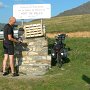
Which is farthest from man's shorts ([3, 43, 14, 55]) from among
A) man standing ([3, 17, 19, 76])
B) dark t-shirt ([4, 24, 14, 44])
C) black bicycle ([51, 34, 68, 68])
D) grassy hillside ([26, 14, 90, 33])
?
grassy hillside ([26, 14, 90, 33])

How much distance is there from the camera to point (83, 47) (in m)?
19.9

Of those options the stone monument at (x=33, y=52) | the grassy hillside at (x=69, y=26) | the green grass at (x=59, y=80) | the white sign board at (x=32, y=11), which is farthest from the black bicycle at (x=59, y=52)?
the grassy hillside at (x=69, y=26)

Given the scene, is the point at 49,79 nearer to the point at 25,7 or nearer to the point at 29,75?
the point at 29,75

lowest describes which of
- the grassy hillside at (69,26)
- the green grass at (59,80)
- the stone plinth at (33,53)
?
the green grass at (59,80)

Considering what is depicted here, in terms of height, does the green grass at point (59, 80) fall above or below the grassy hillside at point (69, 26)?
below

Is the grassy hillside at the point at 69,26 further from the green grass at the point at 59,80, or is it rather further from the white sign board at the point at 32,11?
the green grass at the point at 59,80

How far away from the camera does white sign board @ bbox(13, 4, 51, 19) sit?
1677 cm

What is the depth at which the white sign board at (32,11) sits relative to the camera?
1677cm

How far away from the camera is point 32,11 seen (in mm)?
16875

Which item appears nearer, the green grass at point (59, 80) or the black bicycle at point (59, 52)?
the green grass at point (59, 80)

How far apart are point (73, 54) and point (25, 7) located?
2.97m

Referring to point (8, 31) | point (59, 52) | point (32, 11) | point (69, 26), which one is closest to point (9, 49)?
point (8, 31)

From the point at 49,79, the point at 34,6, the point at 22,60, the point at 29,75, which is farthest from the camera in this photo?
the point at 34,6

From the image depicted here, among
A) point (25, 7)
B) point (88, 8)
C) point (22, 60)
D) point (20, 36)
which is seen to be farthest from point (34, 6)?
point (88, 8)
